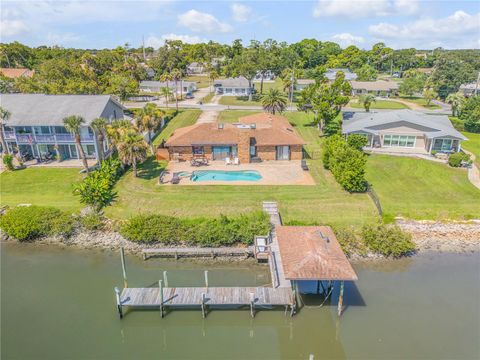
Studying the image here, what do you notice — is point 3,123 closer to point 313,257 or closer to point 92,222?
point 92,222

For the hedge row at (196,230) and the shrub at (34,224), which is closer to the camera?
the hedge row at (196,230)

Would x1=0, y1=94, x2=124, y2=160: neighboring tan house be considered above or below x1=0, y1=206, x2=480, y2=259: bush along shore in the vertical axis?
above

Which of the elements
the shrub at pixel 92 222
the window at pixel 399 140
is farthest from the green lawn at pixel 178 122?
the window at pixel 399 140

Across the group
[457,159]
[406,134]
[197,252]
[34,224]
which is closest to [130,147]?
[34,224]

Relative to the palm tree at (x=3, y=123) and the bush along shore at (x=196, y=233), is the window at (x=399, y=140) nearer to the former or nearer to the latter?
the bush along shore at (x=196, y=233)

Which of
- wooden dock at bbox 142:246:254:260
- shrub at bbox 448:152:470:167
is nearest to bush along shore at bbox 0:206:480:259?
wooden dock at bbox 142:246:254:260

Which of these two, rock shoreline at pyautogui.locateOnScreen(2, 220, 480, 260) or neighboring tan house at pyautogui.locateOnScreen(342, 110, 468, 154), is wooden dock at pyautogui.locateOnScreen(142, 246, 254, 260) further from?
neighboring tan house at pyautogui.locateOnScreen(342, 110, 468, 154)
